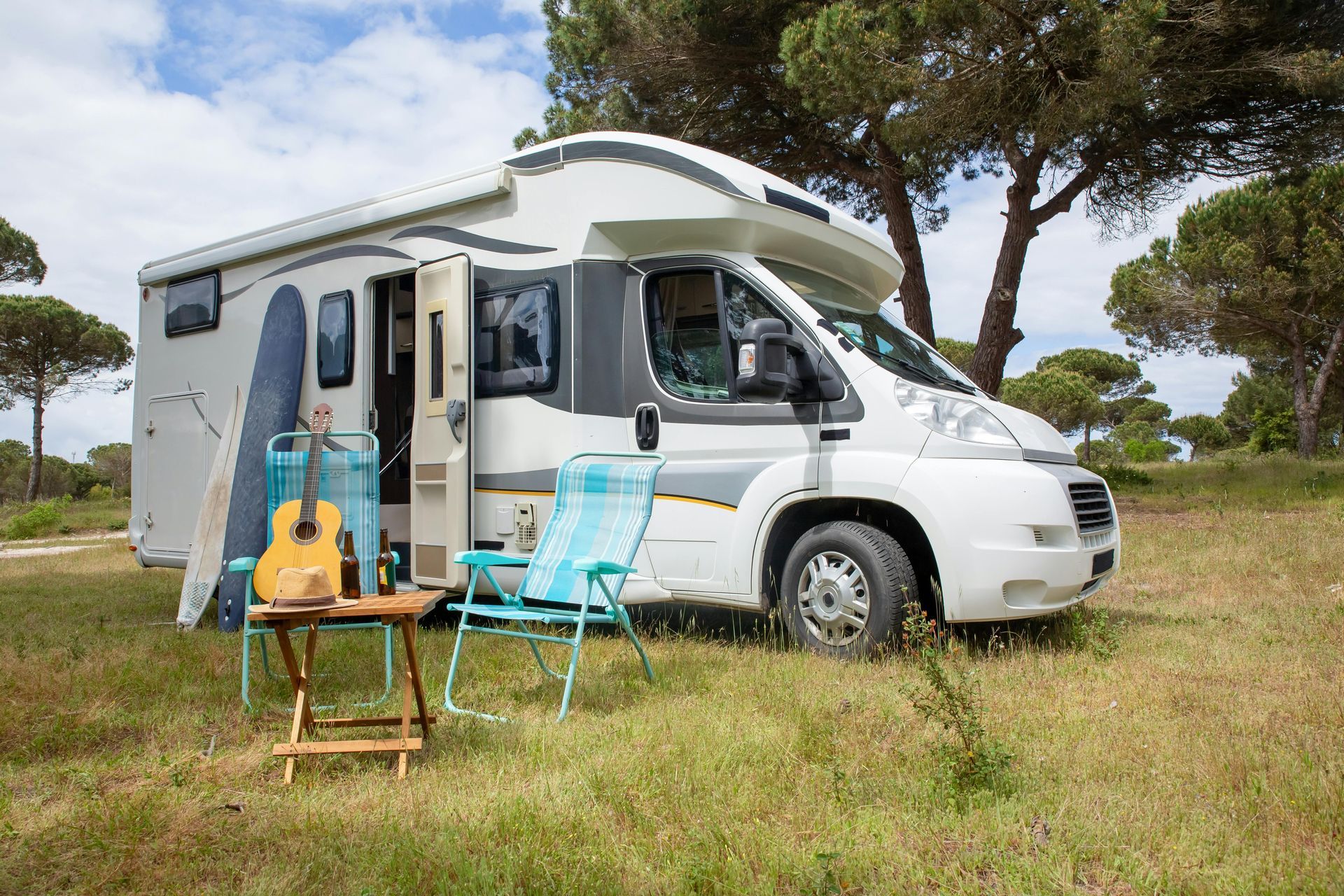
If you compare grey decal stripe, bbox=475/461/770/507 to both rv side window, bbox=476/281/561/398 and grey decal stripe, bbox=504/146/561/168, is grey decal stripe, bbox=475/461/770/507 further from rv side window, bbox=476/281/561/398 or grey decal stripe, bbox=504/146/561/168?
grey decal stripe, bbox=504/146/561/168

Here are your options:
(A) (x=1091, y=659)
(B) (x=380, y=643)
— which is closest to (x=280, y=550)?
(B) (x=380, y=643)

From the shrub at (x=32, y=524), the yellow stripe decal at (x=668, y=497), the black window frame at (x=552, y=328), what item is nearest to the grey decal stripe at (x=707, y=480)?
the yellow stripe decal at (x=668, y=497)

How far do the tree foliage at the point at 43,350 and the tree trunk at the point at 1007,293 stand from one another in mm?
25747

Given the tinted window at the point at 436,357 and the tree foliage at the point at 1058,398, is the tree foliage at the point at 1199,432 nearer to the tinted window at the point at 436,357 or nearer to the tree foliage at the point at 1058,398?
the tree foliage at the point at 1058,398

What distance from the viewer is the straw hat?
131 inches

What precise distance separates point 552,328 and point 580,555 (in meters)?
1.57

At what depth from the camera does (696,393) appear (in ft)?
17.1

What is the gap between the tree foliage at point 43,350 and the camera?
26.8m

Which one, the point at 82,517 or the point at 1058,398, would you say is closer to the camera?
the point at 82,517

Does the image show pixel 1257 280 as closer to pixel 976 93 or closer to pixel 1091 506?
pixel 976 93

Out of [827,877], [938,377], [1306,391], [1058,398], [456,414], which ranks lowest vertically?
[827,877]

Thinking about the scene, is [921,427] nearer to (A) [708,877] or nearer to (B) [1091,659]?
(B) [1091,659]

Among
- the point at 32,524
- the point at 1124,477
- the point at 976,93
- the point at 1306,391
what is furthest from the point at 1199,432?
the point at 32,524

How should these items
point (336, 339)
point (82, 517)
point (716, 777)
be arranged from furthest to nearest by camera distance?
point (82, 517) → point (336, 339) → point (716, 777)
